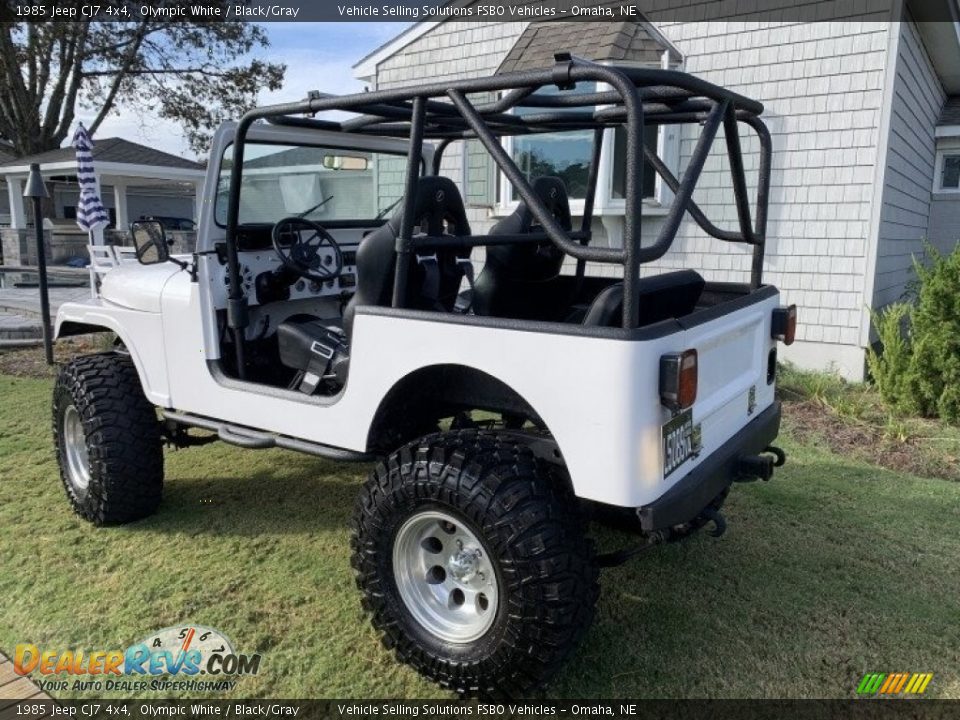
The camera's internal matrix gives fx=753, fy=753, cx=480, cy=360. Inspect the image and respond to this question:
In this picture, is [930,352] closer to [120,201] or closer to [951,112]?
[951,112]

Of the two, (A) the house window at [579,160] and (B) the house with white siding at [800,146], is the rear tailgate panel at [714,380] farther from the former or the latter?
(A) the house window at [579,160]

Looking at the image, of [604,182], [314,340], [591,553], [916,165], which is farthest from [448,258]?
[916,165]

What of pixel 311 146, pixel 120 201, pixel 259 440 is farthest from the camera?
pixel 120 201

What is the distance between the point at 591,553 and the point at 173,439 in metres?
2.47

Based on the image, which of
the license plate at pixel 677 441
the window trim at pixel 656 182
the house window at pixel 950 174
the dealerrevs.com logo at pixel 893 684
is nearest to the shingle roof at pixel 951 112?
the house window at pixel 950 174

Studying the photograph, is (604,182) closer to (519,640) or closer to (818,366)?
(818,366)

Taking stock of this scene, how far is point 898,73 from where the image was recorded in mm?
6711

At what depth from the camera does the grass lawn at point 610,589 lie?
8.88 feet

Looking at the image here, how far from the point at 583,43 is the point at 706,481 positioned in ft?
20.6

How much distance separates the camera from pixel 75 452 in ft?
13.2

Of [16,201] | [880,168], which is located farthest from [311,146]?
[16,201]

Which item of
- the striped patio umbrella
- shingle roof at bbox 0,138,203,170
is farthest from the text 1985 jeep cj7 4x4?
shingle roof at bbox 0,138,203,170

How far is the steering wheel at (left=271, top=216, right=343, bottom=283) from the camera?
11.9 ft

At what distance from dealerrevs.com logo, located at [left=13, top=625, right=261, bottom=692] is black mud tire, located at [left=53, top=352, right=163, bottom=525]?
971 mm
